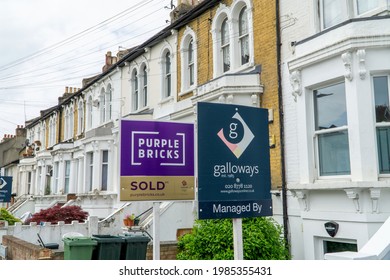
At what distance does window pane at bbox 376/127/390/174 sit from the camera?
20.4ft

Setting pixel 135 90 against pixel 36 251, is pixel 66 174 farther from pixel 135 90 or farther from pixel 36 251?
pixel 36 251

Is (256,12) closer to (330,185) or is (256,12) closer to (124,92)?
(330,185)

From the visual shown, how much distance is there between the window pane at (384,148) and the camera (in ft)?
20.4

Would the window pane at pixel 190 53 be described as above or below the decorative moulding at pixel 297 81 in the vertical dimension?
above

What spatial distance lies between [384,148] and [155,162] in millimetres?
3615

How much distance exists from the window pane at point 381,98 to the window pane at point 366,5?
1275mm

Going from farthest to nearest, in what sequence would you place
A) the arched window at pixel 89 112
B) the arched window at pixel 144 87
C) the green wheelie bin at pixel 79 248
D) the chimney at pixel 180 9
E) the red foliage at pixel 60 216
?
the arched window at pixel 89 112, the arched window at pixel 144 87, the chimney at pixel 180 9, the red foliage at pixel 60 216, the green wheelie bin at pixel 79 248

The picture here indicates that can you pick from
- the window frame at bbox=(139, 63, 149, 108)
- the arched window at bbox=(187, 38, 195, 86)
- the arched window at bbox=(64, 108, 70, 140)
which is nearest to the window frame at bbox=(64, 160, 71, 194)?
the arched window at bbox=(64, 108, 70, 140)

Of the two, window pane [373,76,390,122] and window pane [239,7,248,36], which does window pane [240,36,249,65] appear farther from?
window pane [373,76,390,122]

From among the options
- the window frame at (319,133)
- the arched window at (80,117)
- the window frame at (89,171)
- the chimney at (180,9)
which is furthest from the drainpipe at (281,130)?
the arched window at (80,117)

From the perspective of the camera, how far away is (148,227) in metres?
9.95

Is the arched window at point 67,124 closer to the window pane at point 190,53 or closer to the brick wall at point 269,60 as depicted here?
the window pane at point 190,53

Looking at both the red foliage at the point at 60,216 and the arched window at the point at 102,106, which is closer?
the red foliage at the point at 60,216

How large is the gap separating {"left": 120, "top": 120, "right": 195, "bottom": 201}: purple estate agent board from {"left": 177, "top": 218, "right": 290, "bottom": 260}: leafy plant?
6.25 feet
